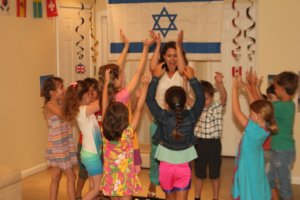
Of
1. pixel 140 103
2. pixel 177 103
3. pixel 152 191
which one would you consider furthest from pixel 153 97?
pixel 152 191

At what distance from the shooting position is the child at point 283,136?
3.94m

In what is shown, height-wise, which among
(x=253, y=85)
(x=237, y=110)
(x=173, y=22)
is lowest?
(x=237, y=110)

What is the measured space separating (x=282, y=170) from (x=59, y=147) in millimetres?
2075

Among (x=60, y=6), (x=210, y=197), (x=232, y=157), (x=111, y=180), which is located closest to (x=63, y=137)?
(x=111, y=180)

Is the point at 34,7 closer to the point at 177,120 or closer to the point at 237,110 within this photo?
the point at 177,120

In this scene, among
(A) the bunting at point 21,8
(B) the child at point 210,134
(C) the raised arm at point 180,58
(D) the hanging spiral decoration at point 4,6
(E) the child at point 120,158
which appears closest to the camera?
(E) the child at point 120,158

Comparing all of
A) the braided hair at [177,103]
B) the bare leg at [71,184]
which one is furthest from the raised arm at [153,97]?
the bare leg at [71,184]

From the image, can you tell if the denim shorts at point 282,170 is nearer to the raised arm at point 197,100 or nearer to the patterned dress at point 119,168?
the raised arm at point 197,100

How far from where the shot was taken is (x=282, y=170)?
395 centimetres

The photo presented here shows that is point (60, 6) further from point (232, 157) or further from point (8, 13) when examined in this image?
point (232, 157)

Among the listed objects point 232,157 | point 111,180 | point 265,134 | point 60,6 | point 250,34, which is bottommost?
point 232,157

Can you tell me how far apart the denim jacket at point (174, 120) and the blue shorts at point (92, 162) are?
0.60 metres

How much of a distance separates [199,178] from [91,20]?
11.2 ft

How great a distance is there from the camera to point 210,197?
15.0 ft
